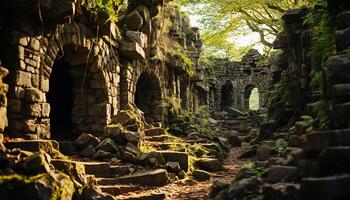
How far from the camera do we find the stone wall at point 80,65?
729 centimetres

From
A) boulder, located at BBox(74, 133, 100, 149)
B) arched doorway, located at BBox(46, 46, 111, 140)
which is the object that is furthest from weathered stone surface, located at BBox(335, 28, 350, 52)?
arched doorway, located at BBox(46, 46, 111, 140)

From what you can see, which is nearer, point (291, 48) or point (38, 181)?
point (38, 181)

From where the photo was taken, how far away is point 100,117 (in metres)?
10.6

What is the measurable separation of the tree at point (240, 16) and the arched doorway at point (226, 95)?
670 centimetres

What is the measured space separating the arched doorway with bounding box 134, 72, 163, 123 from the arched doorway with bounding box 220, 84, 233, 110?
604 inches

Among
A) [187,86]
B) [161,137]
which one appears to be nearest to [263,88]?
[187,86]

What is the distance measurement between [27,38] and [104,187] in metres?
3.21

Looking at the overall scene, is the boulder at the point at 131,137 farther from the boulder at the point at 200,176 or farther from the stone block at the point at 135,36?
the stone block at the point at 135,36

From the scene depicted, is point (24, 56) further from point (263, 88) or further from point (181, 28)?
point (263, 88)

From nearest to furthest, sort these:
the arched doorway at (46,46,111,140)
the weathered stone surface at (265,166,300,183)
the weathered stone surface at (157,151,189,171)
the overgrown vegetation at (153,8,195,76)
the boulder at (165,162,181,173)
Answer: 1. the weathered stone surface at (265,166,300,183)
2. the boulder at (165,162,181,173)
3. the weathered stone surface at (157,151,189,171)
4. the arched doorway at (46,46,111,140)
5. the overgrown vegetation at (153,8,195,76)

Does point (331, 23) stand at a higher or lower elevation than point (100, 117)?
higher

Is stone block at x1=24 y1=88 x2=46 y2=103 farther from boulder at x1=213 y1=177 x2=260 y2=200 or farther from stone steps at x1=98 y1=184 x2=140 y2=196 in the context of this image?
boulder at x1=213 y1=177 x2=260 y2=200

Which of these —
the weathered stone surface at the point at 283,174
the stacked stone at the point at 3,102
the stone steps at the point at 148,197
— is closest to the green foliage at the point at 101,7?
the stacked stone at the point at 3,102

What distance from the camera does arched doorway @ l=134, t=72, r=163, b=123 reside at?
50.2 ft
